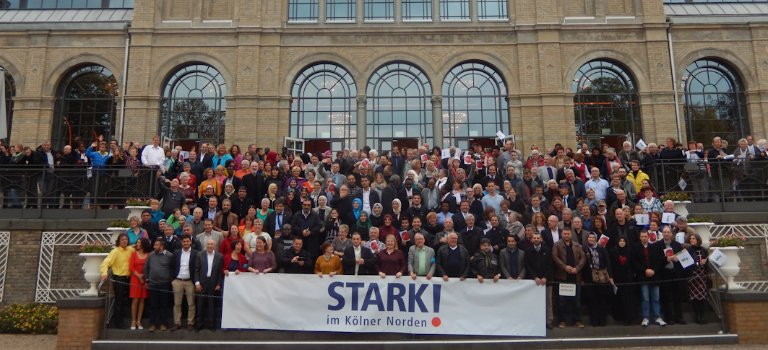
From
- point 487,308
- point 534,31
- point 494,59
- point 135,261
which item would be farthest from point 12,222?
point 534,31

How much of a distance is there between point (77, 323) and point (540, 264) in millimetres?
8362

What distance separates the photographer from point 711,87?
2303 centimetres

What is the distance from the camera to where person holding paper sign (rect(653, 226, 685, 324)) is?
965 centimetres

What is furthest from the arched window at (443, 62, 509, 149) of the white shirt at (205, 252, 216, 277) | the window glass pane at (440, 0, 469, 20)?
the white shirt at (205, 252, 216, 277)

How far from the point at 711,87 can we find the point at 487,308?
Result: 19.3 meters

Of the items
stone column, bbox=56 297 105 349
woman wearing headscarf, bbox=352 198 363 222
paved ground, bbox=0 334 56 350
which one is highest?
woman wearing headscarf, bbox=352 198 363 222

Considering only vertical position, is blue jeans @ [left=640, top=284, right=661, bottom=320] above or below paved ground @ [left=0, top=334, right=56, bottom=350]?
above

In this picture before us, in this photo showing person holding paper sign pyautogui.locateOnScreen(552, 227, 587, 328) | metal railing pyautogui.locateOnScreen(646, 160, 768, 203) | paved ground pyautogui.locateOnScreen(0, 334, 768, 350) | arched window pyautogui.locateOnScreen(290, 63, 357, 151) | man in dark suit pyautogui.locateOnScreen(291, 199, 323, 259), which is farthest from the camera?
arched window pyautogui.locateOnScreen(290, 63, 357, 151)

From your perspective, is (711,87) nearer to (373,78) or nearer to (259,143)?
(373,78)

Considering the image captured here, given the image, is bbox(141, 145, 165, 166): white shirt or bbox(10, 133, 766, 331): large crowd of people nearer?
bbox(10, 133, 766, 331): large crowd of people

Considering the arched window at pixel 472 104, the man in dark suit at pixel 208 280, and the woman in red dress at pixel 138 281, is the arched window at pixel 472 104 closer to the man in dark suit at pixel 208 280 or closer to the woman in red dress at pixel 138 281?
the man in dark suit at pixel 208 280

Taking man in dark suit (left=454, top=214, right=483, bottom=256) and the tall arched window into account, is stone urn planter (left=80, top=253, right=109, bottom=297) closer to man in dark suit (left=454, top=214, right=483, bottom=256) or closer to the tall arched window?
man in dark suit (left=454, top=214, right=483, bottom=256)

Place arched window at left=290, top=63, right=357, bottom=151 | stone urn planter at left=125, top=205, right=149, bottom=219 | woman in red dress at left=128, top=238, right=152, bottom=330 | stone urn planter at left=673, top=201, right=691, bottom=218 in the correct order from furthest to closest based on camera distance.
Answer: arched window at left=290, top=63, right=357, bottom=151, stone urn planter at left=125, top=205, right=149, bottom=219, stone urn planter at left=673, top=201, right=691, bottom=218, woman in red dress at left=128, top=238, right=152, bottom=330

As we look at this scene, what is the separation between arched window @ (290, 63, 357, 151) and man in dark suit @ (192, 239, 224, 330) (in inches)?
515
